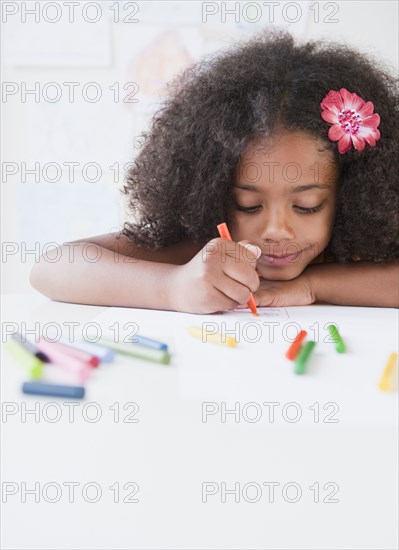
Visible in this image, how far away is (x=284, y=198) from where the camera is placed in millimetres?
806

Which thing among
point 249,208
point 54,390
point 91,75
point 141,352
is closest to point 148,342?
point 141,352

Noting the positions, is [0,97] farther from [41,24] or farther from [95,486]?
[95,486]

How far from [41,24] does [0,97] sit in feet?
0.83

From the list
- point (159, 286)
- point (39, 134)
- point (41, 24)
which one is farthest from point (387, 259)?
point (41, 24)

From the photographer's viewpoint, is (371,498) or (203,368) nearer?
(371,498)

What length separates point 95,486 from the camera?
34 cm

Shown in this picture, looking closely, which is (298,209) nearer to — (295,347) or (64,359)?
(295,347)

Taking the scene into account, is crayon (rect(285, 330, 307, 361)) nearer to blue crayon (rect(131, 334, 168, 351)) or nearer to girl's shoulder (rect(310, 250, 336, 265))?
blue crayon (rect(131, 334, 168, 351))

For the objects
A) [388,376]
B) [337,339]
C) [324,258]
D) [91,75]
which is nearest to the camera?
[388,376]

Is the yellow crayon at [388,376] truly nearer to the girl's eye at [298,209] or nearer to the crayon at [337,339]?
the crayon at [337,339]

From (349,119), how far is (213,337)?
0.43 m

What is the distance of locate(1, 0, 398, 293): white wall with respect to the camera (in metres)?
1.70

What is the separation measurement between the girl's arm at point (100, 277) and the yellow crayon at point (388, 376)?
0.30 metres

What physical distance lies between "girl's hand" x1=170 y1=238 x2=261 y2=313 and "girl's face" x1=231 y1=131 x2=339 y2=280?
0.39 feet
